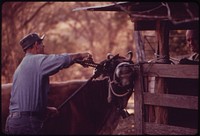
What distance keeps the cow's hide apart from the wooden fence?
9.14 ft

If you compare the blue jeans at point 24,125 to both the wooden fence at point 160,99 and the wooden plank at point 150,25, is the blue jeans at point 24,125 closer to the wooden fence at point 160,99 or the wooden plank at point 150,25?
the wooden fence at point 160,99

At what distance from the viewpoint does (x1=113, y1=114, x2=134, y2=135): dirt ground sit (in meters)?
9.52

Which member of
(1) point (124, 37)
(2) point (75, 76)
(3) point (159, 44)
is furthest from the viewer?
(1) point (124, 37)

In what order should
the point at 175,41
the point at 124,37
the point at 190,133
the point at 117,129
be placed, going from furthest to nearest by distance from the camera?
the point at 124,37, the point at 175,41, the point at 117,129, the point at 190,133

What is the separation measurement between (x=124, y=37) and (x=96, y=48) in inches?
98.7

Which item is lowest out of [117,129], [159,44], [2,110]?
[117,129]

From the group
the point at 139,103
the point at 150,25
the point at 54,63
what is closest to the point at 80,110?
the point at 150,25

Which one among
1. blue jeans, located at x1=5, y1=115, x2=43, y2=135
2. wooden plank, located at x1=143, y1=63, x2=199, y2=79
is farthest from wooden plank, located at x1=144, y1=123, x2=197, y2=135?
blue jeans, located at x1=5, y1=115, x2=43, y2=135

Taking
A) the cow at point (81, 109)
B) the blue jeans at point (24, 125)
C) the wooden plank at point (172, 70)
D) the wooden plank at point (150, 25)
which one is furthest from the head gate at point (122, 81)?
the cow at point (81, 109)

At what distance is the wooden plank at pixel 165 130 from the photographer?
5.33 metres

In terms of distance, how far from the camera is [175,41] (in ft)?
46.2

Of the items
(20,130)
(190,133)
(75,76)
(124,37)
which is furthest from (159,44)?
(124,37)

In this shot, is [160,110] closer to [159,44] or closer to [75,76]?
[159,44]

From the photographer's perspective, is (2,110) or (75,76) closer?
(2,110)
